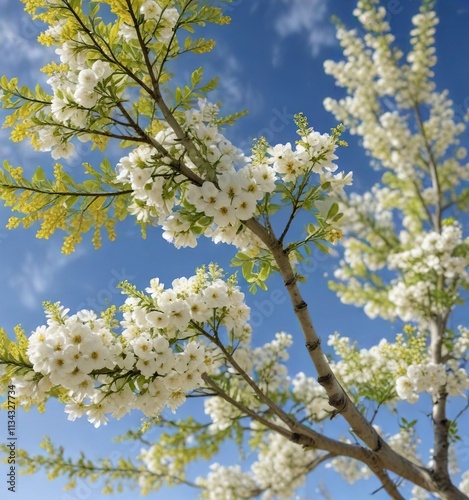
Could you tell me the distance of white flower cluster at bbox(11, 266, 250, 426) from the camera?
214 centimetres

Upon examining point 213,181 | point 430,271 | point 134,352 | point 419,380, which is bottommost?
point 134,352

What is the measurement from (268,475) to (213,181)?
5.78m

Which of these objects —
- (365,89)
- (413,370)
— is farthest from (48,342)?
(365,89)

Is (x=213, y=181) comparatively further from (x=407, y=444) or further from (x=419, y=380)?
(x=407, y=444)

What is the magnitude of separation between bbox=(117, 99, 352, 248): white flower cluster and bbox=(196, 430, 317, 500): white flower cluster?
16.1 ft

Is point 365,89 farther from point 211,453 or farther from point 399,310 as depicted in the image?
point 211,453

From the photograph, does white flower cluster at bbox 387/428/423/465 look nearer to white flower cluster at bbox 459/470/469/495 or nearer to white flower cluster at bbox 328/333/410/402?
white flower cluster at bbox 328/333/410/402

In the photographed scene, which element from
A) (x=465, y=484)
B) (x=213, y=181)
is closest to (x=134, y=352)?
(x=213, y=181)

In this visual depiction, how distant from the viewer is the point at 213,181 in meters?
2.30

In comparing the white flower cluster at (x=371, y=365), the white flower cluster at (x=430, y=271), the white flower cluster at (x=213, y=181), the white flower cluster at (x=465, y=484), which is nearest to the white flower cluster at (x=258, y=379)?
the white flower cluster at (x=371, y=365)

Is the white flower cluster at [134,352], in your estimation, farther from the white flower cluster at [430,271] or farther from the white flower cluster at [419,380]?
the white flower cluster at [430,271]

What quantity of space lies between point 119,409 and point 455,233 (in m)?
4.82

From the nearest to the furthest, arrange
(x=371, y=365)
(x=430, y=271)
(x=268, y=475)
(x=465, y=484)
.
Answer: (x=371, y=365)
(x=430, y=271)
(x=268, y=475)
(x=465, y=484)

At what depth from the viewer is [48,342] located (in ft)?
6.95
